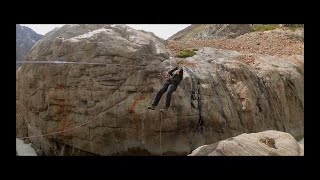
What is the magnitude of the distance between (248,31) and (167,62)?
6201 millimetres

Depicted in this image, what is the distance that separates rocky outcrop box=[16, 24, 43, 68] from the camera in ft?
37.6

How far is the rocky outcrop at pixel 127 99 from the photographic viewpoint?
12.4 meters

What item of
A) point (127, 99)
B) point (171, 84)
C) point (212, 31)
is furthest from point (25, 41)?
point (212, 31)

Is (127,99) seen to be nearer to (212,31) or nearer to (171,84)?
(171,84)

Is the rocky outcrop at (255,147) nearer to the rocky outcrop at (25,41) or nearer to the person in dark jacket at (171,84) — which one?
the person in dark jacket at (171,84)

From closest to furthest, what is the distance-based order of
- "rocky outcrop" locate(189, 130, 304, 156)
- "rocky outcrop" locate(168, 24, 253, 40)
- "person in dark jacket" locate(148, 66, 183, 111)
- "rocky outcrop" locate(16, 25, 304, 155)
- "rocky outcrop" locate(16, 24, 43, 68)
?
"rocky outcrop" locate(189, 130, 304, 156)
"rocky outcrop" locate(16, 24, 43, 68)
"person in dark jacket" locate(148, 66, 183, 111)
"rocky outcrop" locate(16, 25, 304, 155)
"rocky outcrop" locate(168, 24, 253, 40)

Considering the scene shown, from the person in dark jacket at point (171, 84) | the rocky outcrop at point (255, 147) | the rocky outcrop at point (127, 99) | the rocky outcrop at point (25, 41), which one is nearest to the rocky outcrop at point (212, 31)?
the rocky outcrop at point (127, 99)

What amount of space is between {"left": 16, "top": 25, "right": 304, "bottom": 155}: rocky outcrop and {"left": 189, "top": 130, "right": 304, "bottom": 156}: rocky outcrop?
11.6 feet

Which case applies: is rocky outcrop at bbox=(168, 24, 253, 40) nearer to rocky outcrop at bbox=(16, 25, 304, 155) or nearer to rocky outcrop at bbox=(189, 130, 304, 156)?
rocky outcrop at bbox=(16, 25, 304, 155)

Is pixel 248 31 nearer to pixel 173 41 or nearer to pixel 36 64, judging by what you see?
pixel 173 41

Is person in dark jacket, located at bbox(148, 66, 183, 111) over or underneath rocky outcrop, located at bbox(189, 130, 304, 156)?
over

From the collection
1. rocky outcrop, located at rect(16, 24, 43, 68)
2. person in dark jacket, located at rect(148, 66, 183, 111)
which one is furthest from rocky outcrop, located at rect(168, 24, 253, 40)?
rocky outcrop, located at rect(16, 24, 43, 68)

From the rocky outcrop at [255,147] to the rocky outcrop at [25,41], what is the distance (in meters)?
6.24
